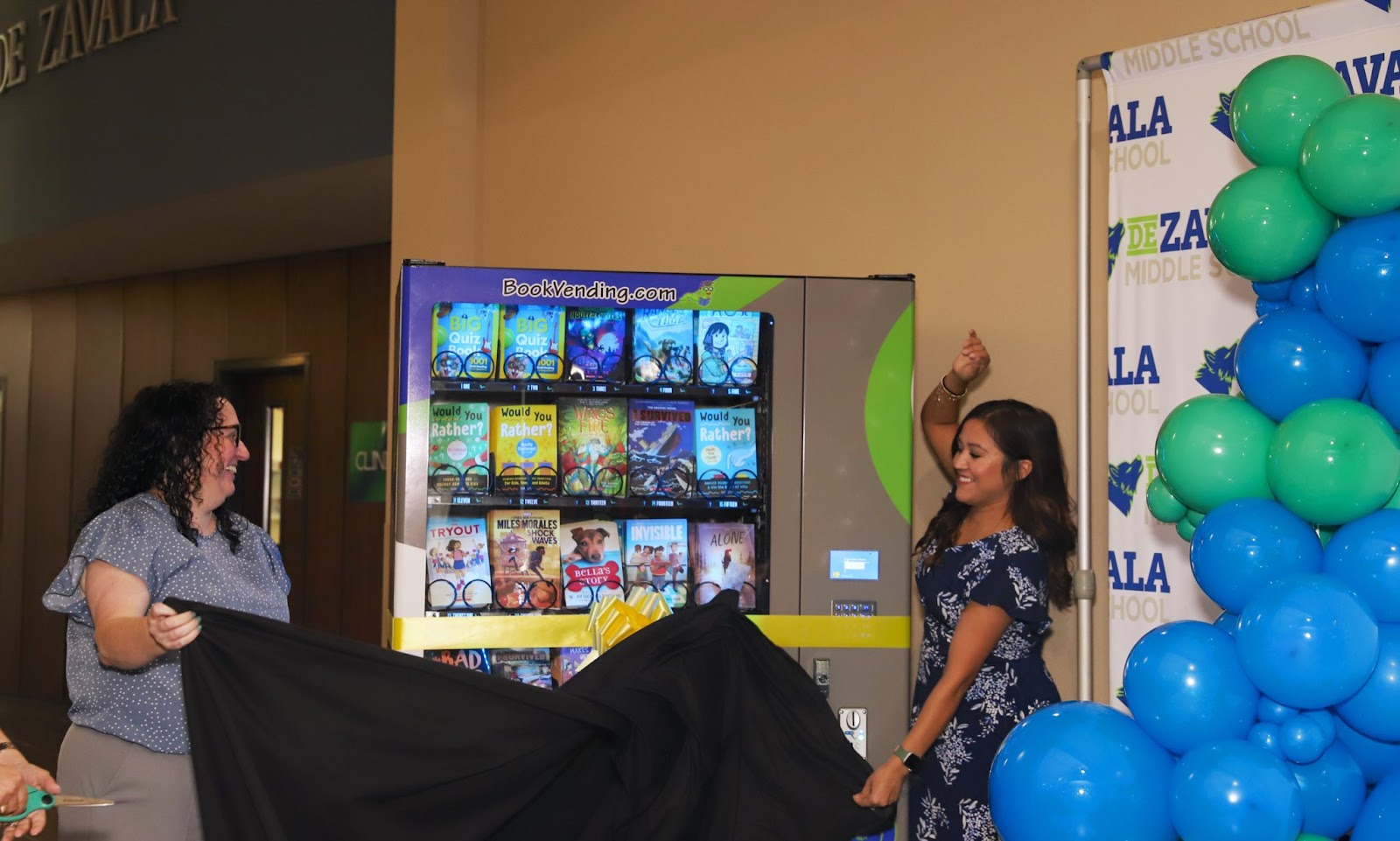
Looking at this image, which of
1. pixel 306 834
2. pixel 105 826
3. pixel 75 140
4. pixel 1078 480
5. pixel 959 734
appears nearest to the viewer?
pixel 306 834

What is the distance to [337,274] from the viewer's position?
7.53 metres

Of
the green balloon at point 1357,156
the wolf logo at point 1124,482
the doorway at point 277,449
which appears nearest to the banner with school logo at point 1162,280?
the wolf logo at point 1124,482

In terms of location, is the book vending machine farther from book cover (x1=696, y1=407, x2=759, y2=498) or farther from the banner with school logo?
the banner with school logo

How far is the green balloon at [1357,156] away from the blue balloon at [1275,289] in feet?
0.81

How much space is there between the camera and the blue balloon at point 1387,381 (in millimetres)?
2166

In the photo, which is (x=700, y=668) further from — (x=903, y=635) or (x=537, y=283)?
(x=537, y=283)

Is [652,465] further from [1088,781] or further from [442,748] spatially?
[1088,781]

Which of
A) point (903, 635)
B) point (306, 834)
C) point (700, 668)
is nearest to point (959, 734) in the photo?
point (903, 635)

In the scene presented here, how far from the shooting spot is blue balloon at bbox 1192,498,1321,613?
7.18 feet

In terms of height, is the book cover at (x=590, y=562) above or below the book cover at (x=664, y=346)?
below

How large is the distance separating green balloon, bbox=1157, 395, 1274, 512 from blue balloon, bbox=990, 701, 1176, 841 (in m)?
0.44

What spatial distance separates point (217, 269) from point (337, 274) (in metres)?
1.31

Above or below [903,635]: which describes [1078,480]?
above

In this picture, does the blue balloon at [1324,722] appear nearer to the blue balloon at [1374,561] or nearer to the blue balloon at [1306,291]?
the blue balloon at [1374,561]
